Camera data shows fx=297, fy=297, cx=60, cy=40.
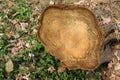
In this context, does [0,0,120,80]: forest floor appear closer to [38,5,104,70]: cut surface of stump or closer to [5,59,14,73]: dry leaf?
[5,59,14,73]: dry leaf

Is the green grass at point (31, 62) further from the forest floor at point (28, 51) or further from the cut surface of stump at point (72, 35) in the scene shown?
the cut surface of stump at point (72, 35)

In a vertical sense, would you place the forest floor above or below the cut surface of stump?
below

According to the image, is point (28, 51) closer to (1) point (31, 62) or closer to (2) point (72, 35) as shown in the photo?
(1) point (31, 62)

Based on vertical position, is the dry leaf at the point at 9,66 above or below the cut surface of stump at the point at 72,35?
below

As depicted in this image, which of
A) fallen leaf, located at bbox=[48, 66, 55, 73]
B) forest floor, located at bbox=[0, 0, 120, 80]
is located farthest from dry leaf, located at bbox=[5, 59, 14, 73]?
fallen leaf, located at bbox=[48, 66, 55, 73]

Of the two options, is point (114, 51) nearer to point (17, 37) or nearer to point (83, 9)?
point (83, 9)

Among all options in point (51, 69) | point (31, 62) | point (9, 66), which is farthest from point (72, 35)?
point (9, 66)

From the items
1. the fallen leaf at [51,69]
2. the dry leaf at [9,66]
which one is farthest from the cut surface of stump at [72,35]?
the dry leaf at [9,66]

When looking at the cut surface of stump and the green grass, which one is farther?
the green grass
